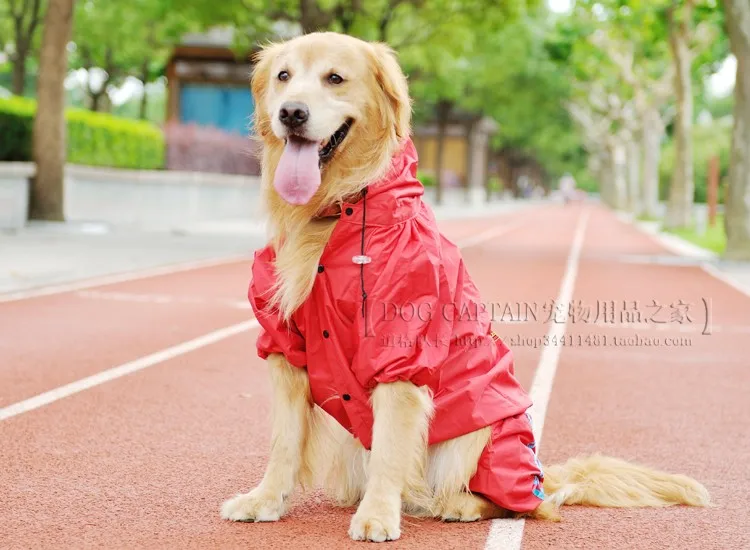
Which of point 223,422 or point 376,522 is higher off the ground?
point 376,522

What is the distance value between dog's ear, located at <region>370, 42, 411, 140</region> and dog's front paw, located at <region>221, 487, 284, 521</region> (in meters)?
1.57

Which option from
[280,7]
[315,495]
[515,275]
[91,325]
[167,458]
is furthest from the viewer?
[280,7]

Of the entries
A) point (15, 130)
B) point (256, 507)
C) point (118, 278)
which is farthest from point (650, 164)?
point (256, 507)

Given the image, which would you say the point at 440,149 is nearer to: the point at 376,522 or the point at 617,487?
the point at 617,487

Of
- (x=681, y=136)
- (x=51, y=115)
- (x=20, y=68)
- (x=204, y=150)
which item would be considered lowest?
(x=204, y=150)

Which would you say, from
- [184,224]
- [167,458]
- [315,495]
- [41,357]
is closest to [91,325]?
[41,357]

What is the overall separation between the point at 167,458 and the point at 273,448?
4.16ft

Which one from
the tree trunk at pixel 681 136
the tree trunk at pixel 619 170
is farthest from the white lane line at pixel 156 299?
the tree trunk at pixel 619 170

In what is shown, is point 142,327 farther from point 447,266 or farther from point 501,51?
point 501,51

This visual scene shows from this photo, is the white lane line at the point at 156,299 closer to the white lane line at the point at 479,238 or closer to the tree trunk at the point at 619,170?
the white lane line at the point at 479,238

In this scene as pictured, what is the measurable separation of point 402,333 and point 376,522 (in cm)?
73

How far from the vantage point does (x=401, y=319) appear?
404cm

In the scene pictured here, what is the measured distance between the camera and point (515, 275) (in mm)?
17312

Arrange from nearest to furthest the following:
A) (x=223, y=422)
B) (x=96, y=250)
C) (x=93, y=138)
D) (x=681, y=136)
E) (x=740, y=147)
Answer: (x=223, y=422) < (x=96, y=250) < (x=740, y=147) < (x=93, y=138) < (x=681, y=136)
